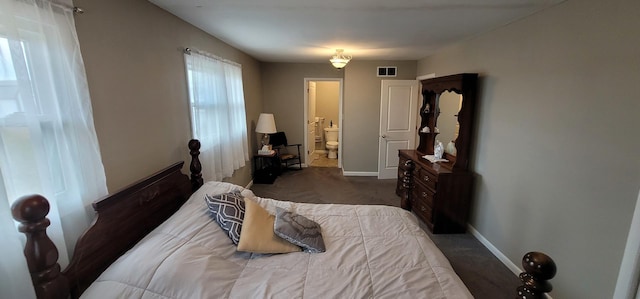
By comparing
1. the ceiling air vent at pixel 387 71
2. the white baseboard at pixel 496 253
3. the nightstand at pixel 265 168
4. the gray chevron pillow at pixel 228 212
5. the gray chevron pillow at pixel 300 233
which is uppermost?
the ceiling air vent at pixel 387 71

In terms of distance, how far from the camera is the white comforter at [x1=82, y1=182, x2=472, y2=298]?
49.0 inches

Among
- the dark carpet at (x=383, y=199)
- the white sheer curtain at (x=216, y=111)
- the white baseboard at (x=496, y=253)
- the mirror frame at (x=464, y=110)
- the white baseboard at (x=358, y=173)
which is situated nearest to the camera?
the dark carpet at (x=383, y=199)

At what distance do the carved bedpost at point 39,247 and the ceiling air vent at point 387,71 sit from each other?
16.2 ft

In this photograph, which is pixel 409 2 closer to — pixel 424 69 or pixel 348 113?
pixel 424 69

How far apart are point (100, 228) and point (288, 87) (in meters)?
4.57

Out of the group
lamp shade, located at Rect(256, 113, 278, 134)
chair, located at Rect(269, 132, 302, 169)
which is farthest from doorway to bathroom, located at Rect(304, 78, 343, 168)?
lamp shade, located at Rect(256, 113, 278, 134)

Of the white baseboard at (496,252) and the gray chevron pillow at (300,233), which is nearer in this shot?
the gray chevron pillow at (300,233)

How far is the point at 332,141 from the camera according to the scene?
23.4 ft

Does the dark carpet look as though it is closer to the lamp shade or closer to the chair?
the chair

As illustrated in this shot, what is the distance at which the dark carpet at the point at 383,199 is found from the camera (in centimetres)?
227

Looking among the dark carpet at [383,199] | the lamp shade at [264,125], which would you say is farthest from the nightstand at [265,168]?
the lamp shade at [264,125]

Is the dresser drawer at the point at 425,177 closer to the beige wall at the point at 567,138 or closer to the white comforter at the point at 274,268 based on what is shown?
the beige wall at the point at 567,138

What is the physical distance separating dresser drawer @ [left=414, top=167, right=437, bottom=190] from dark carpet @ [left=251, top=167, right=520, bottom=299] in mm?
548

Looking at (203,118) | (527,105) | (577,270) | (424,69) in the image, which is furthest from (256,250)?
(424,69)
